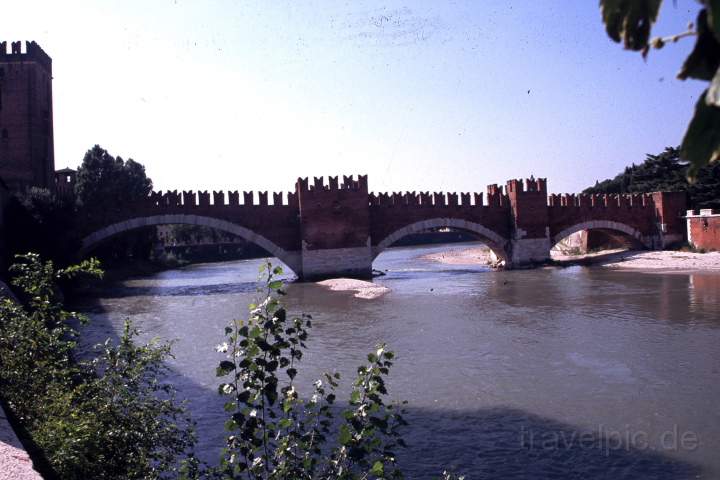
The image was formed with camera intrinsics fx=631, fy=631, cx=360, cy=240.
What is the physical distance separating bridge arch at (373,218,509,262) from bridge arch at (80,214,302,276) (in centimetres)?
→ 338

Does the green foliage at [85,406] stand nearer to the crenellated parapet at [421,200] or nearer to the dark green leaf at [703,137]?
the dark green leaf at [703,137]

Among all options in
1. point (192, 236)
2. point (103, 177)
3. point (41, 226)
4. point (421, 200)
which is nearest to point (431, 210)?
point (421, 200)

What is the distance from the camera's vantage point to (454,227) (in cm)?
2570

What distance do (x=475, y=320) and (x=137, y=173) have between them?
31831mm

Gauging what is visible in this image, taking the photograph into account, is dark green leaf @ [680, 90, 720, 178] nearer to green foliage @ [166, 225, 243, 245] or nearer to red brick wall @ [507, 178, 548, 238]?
red brick wall @ [507, 178, 548, 238]

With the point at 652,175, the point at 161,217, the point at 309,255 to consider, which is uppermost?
the point at 652,175

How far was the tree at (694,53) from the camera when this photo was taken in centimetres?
65

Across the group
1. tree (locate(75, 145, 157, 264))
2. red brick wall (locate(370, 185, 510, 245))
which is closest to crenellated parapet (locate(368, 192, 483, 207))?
red brick wall (locate(370, 185, 510, 245))

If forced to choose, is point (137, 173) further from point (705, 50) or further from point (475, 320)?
point (705, 50)

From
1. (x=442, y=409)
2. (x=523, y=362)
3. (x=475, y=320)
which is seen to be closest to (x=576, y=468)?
(x=442, y=409)

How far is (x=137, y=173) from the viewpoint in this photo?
39188 millimetres

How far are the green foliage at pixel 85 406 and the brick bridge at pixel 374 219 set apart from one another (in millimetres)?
18133

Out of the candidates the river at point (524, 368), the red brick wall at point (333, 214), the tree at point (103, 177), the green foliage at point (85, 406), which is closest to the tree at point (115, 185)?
the tree at point (103, 177)

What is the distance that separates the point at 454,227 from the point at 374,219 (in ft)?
11.6
